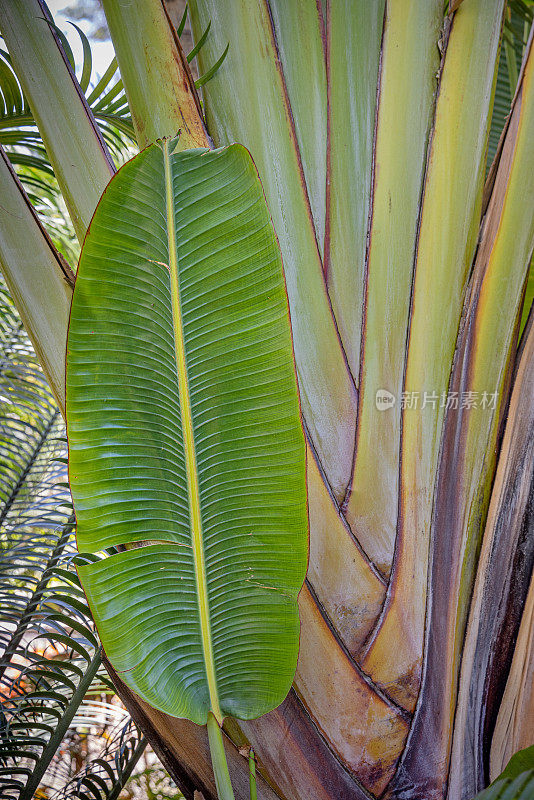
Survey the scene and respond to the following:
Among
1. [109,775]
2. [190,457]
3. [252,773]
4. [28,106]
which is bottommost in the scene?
[109,775]

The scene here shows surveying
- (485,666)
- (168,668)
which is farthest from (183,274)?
(485,666)

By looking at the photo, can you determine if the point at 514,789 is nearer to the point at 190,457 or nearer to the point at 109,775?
the point at 190,457

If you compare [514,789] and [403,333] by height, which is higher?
[403,333]

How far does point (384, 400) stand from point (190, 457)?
0.63 ft

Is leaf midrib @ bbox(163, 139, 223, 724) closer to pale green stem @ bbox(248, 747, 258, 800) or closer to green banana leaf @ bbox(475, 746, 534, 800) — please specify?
pale green stem @ bbox(248, 747, 258, 800)

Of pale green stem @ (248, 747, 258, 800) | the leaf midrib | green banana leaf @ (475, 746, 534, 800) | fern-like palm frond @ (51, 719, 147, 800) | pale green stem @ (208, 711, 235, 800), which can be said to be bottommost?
fern-like palm frond @ (51, 719, 147, 800)

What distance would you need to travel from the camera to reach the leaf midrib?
12.8 inches

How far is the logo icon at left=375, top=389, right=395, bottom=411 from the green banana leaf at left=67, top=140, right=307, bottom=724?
5.3 inches

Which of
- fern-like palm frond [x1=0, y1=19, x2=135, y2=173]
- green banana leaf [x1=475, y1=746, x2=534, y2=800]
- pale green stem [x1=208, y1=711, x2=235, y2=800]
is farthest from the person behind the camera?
fern-like palm frond [x1=0, y1=19, x2=135, y2=173]

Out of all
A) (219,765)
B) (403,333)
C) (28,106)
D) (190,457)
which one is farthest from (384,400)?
(28,106)

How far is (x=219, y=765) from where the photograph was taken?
0.36 meters

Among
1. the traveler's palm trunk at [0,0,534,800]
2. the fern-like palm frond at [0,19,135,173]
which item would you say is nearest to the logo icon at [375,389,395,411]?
the traveler's palm trunk at [0,0,534,800]

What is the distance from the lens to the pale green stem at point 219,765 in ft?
1.18

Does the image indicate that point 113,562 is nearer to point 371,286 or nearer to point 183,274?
point 183,274
